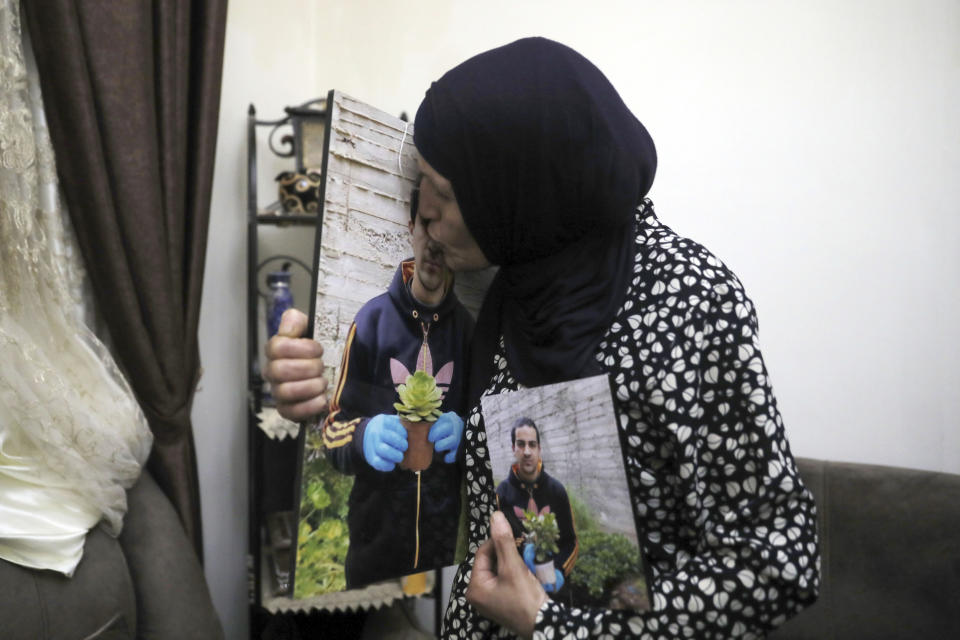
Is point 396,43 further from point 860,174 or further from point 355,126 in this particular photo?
point 355,126

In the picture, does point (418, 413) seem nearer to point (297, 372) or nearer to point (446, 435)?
point (446, 435)

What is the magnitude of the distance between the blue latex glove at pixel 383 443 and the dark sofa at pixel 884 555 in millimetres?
1284

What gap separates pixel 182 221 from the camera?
1917mm

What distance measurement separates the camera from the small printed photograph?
2.16ft

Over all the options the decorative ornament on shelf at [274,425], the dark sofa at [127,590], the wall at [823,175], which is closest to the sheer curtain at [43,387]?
the dark sofa at [127,590]

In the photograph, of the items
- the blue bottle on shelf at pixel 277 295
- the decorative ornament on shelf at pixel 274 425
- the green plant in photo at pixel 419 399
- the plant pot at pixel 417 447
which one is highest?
the blue bottle on shelf at pixel 277 295

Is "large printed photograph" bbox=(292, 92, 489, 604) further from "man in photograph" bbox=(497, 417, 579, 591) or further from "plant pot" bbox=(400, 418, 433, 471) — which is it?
"man in photograph" bbox=(497, 417, 579, 591)

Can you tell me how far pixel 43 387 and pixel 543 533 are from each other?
1.24m

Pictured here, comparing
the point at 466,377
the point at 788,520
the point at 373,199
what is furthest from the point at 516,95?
the point at 788,520

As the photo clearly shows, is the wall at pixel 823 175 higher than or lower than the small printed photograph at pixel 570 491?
higher

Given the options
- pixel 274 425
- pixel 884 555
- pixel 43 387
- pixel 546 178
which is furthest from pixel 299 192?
pixel 884 555

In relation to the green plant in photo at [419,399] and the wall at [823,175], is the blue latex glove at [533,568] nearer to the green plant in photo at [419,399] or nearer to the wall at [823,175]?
the green plant in photo at [419,399]

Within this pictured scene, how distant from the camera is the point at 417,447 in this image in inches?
31.5

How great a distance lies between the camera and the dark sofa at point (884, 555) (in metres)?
1.49
